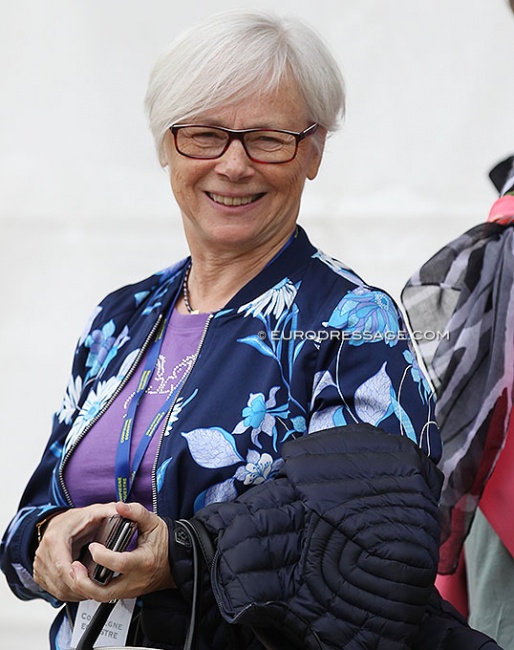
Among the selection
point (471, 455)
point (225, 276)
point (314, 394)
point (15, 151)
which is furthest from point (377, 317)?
point (15, 151)

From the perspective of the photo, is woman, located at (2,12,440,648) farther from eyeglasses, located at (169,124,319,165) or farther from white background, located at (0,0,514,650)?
white background, located at (0,0,514,650)

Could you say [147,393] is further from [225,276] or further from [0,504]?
[0,504]

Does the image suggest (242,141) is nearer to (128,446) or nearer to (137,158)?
(128,446)

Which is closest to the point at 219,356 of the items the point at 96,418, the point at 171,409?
the point at 171,409

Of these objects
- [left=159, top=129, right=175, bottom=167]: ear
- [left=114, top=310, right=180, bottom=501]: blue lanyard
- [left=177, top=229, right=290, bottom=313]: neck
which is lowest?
[left=114, top=310, right=180, bottom=501]: blue lanyard

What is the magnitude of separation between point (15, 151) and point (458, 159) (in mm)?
884

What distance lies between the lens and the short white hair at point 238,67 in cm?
126

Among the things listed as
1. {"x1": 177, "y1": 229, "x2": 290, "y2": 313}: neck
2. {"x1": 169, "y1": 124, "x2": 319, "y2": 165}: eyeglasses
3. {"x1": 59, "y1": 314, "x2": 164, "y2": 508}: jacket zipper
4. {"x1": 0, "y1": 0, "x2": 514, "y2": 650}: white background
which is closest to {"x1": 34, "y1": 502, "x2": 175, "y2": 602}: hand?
{"x1": 59, "y1": 314, "x2": 164, "y2": 508}: jacket zipper

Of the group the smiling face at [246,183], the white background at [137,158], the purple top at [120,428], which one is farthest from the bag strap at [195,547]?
the white background at [137,158]

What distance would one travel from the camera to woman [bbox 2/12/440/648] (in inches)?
46.3

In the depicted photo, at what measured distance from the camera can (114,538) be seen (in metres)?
1.08

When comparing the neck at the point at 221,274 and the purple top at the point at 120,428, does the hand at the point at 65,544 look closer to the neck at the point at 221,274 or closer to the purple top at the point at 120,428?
the purple top at the point at 120,428

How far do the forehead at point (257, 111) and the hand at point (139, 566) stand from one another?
0.46 metres

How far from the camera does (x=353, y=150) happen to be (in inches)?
79.2
